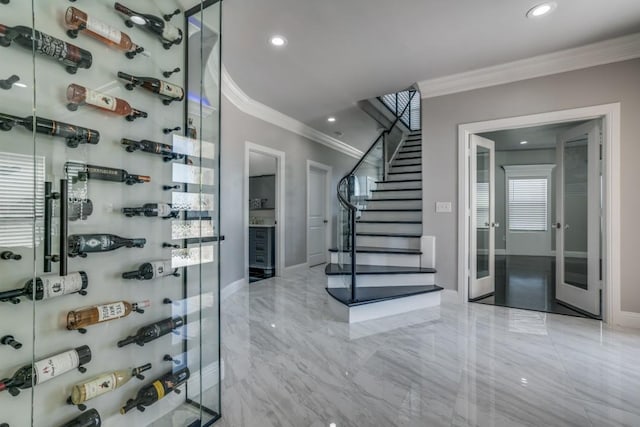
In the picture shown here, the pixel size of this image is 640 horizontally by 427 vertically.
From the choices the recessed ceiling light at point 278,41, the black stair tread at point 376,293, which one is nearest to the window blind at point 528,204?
the black stair tread at point 376,293

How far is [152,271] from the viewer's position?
1485 mm

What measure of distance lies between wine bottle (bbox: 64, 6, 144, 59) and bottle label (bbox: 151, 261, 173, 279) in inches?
39.3

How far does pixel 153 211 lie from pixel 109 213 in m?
0.19

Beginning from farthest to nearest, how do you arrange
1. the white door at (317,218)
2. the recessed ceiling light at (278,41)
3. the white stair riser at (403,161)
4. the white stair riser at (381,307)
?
the white door at (317,218) < the white stair riser at (403,161) < the white stair riser at (381,307) < the recessed ceiling light at (278,41)

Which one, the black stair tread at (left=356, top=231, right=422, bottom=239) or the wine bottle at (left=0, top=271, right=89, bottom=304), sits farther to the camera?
the black stair tread at (left=356, top=231, right=422, bottom=239)

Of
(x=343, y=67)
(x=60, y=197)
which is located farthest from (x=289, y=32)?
(x=60, y=197)

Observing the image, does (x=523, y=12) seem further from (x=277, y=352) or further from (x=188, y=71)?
(x=277, y=352)

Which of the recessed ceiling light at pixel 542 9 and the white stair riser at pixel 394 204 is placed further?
the white stair riser at pixel 394 204

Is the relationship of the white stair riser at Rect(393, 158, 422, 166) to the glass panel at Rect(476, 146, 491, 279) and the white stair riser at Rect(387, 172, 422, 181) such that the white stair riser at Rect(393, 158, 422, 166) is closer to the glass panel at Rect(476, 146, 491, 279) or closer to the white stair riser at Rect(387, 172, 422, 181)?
the white stair riser at Rect(387, 172, 422, 181)

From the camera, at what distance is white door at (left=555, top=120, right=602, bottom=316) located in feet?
10.6

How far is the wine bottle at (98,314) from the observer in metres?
1.20

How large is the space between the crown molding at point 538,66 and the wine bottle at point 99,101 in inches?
134

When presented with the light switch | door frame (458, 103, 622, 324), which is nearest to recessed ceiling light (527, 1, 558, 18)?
door frame (458, 103, 622, 324)

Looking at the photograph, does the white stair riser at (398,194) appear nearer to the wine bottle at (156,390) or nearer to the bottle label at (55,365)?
the wine bottle at (156,390)
